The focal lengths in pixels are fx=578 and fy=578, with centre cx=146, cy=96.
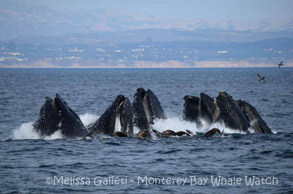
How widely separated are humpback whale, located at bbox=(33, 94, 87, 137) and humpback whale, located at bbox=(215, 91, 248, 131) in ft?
18.1

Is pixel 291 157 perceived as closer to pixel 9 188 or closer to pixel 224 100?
pixel 224 100

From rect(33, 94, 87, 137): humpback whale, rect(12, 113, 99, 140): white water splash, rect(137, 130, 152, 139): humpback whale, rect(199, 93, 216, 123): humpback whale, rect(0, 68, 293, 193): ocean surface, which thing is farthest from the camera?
rect(199, 93, 216, 123): humpback whale

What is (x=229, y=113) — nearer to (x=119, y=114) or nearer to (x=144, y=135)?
(x=144, y=135)

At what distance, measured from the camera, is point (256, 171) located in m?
17.1

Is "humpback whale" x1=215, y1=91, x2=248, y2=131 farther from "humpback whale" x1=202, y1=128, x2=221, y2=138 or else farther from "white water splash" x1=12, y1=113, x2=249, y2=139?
"humpback whale" x1=202, y1=128, x2=221, y2=138

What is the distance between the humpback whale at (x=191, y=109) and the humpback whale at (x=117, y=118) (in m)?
2.96

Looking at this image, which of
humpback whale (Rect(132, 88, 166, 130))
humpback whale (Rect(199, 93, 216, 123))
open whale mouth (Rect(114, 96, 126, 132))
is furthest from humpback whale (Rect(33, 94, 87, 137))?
humpback whale (Rect(199, 93, 216, 123))

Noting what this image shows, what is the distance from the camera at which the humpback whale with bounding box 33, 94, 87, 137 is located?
20.9 m

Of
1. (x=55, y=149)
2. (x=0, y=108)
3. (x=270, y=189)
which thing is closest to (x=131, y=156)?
(x=55, y=149)

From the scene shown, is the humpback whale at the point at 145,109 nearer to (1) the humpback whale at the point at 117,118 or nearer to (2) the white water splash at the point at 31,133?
(1) the humpback whale at the point at 117,118

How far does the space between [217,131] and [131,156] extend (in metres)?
4.80

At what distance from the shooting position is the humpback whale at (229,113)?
22812 millimetres

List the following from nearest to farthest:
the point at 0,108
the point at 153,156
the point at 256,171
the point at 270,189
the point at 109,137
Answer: the point at 270,189
the point at 256,171
the point at 153,156
the point at 109,137
the point at 0,108

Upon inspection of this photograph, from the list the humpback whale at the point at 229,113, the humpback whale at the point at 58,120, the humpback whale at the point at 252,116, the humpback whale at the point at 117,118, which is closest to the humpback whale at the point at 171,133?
the humpback whale at the point at 117,118
